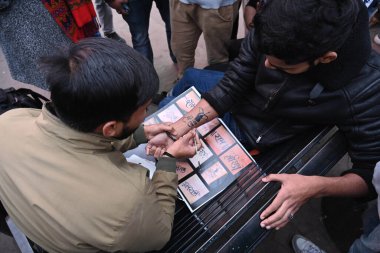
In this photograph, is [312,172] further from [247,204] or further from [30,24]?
[30,24]

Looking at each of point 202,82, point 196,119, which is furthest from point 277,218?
point 202,82

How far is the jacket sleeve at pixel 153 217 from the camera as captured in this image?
91cm

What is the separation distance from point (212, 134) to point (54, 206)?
77 centimetres

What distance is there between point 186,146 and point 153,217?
0.42m

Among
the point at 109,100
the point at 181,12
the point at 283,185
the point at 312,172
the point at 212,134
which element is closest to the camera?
the point at 109,100

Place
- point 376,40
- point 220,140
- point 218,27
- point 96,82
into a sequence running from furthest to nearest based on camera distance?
point 376,40 → point 218,27 → point 220,140 → point 96,82

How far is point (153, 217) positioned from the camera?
0.97 meters

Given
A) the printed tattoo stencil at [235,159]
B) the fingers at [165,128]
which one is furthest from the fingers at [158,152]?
the printed tattoo stencil at [235,159]

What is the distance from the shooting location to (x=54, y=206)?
876mm

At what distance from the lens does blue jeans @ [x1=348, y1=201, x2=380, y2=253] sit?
141cm

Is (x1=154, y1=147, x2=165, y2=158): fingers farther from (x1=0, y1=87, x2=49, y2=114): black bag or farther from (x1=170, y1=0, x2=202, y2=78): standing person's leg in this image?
(x1=170, y1=0, x2=202, y2=78): standing person's leg

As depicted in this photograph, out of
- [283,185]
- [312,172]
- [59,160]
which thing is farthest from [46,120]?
[312,172]

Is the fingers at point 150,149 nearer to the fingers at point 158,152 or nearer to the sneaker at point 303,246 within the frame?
the fingers at point 158,152

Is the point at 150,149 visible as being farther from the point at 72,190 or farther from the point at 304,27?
the point at 304,27
